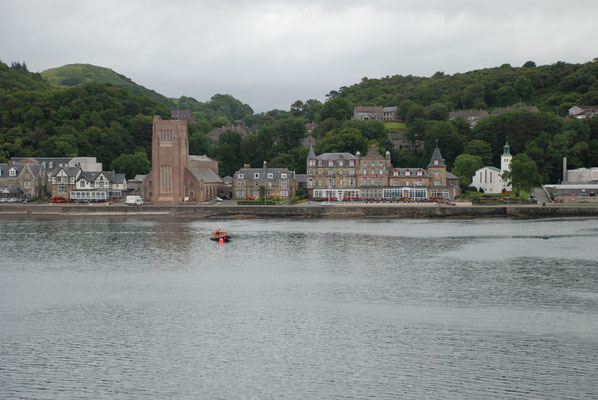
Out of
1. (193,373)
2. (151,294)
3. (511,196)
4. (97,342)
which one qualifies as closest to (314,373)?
(193,373)

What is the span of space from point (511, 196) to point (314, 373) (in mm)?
76423

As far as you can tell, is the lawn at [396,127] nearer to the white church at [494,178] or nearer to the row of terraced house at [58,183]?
the white church at [494,178]

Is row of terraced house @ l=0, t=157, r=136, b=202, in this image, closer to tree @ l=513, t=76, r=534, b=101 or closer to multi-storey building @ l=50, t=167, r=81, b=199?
multi-storey building @ l=50, t=167, r=81, b=199

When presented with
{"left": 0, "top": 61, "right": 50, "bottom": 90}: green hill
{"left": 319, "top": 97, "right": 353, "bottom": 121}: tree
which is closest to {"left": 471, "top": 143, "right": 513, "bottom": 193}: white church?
{"left": 319, "top": 97, "right": 353, "bottom": 121}: tree

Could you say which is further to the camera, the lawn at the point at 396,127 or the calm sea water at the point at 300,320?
the lawn at the point at 396,127

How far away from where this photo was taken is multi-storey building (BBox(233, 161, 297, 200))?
10094cm

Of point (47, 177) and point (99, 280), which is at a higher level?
point (47, 177)

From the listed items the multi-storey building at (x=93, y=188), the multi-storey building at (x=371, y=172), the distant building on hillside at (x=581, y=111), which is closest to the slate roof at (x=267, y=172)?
the multi-storey building at (x=371, y=172)

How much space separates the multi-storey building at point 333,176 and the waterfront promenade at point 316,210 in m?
7.71

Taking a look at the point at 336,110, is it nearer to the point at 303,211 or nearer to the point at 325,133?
the point at 325,133

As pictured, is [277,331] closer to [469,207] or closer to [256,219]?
[256,219]

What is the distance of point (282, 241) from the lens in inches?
2306

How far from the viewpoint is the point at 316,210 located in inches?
3442

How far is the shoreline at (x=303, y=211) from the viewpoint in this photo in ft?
275
